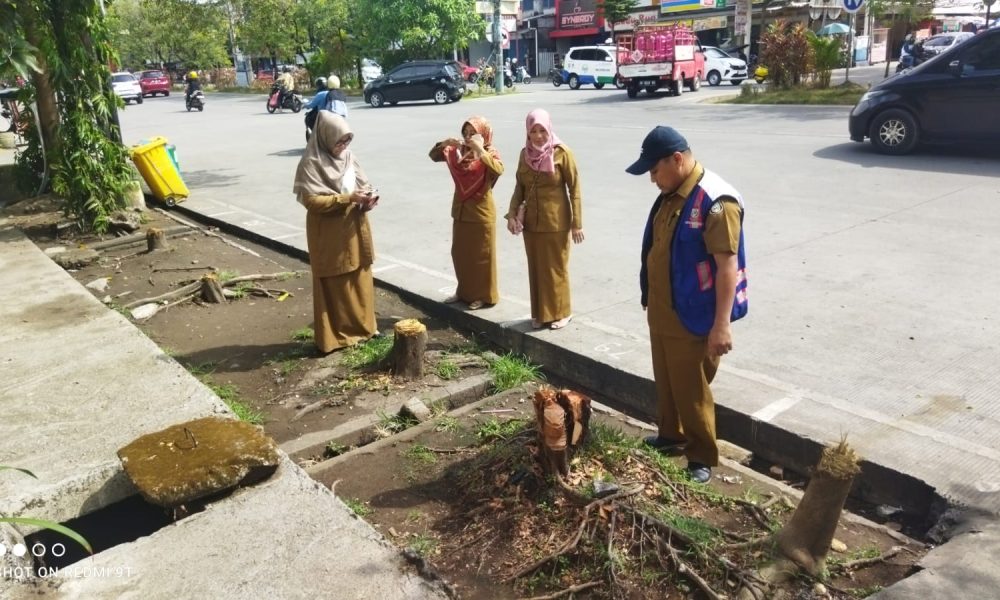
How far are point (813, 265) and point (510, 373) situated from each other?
119 inches

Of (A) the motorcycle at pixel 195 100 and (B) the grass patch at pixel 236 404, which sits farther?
(A) the motorcycle at pixel 195 100

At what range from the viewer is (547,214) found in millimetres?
5105

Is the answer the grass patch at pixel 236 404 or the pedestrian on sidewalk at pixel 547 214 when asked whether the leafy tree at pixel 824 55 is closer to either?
the pedestrian on sidewalk at pixel 547 214

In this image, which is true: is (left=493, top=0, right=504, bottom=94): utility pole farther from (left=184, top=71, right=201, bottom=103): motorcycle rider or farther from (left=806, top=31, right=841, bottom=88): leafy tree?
(left=806, top=31, right=841, bottom=88): leafy tree

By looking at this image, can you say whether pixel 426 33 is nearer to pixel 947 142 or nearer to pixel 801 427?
pixel 947 142

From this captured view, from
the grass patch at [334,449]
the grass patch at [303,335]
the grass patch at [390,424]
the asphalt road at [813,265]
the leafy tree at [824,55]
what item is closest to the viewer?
the asphalt road at [813,265]

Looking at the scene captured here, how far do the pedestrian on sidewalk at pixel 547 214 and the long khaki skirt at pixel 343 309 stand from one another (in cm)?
110

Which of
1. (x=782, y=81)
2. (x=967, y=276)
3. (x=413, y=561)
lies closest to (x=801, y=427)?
(x=413, y=561)

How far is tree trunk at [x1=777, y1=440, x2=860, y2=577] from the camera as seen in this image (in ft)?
8.93

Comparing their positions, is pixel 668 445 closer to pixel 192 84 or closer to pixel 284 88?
pixel 284 88

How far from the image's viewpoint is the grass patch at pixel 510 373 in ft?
15.6

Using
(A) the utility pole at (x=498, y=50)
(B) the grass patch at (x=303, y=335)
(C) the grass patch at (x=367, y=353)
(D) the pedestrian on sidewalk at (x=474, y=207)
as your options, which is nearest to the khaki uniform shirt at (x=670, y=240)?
(C) the grass patch at (x=367, y=353)

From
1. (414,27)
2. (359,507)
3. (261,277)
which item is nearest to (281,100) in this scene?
(414,27)

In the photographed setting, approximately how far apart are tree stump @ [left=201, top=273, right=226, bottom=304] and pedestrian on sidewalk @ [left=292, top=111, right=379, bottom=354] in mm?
1798
